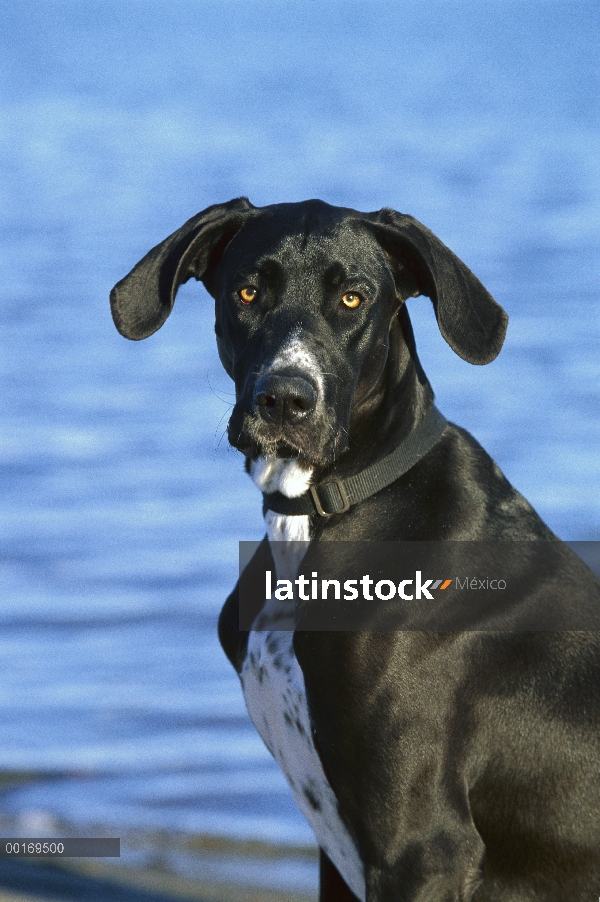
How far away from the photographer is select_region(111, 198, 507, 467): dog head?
3609mm

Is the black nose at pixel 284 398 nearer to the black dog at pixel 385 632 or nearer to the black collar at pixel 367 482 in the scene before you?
the black dog at pixel 385 632

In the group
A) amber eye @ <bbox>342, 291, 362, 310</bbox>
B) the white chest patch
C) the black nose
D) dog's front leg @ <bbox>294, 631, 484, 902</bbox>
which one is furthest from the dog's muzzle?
dog's front leg @ <bbox>294, 631, 484, 902</bbox>

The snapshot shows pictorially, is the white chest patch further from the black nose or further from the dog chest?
the black nose

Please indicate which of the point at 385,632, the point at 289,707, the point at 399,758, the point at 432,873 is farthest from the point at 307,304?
the point at 432,873

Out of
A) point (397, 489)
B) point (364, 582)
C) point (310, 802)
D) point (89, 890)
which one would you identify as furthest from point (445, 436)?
point (89, 890)

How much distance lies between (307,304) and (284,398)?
325 millimetres

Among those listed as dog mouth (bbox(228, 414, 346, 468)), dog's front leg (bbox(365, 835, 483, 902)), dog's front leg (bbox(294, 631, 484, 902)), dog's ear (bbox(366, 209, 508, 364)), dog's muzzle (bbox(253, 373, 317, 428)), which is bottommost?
dog's front leg (bbox(365, 835, 483, 902))

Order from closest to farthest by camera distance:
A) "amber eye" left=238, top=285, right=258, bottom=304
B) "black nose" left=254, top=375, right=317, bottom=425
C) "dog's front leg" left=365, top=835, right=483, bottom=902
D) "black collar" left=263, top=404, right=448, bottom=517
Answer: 1. "dog's front leg" left=365, top=835, right=483, bottom=902
2. "black nose" left=254, top=375, right=317, bottom=425
3. "black collar" left=263, top=404, right=448, bottom=517
4. "amber eye" left=238, top=285, right=258, bottom=304

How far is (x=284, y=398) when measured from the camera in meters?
3.56

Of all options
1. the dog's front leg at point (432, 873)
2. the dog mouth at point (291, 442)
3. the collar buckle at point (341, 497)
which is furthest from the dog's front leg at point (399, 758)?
the dog mouth at point (291, 442)

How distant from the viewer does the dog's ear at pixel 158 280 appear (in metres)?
3.91

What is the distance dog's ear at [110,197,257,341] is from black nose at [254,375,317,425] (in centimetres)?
50

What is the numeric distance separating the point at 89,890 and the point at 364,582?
85.5 inches

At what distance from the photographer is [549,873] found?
11.4ft
